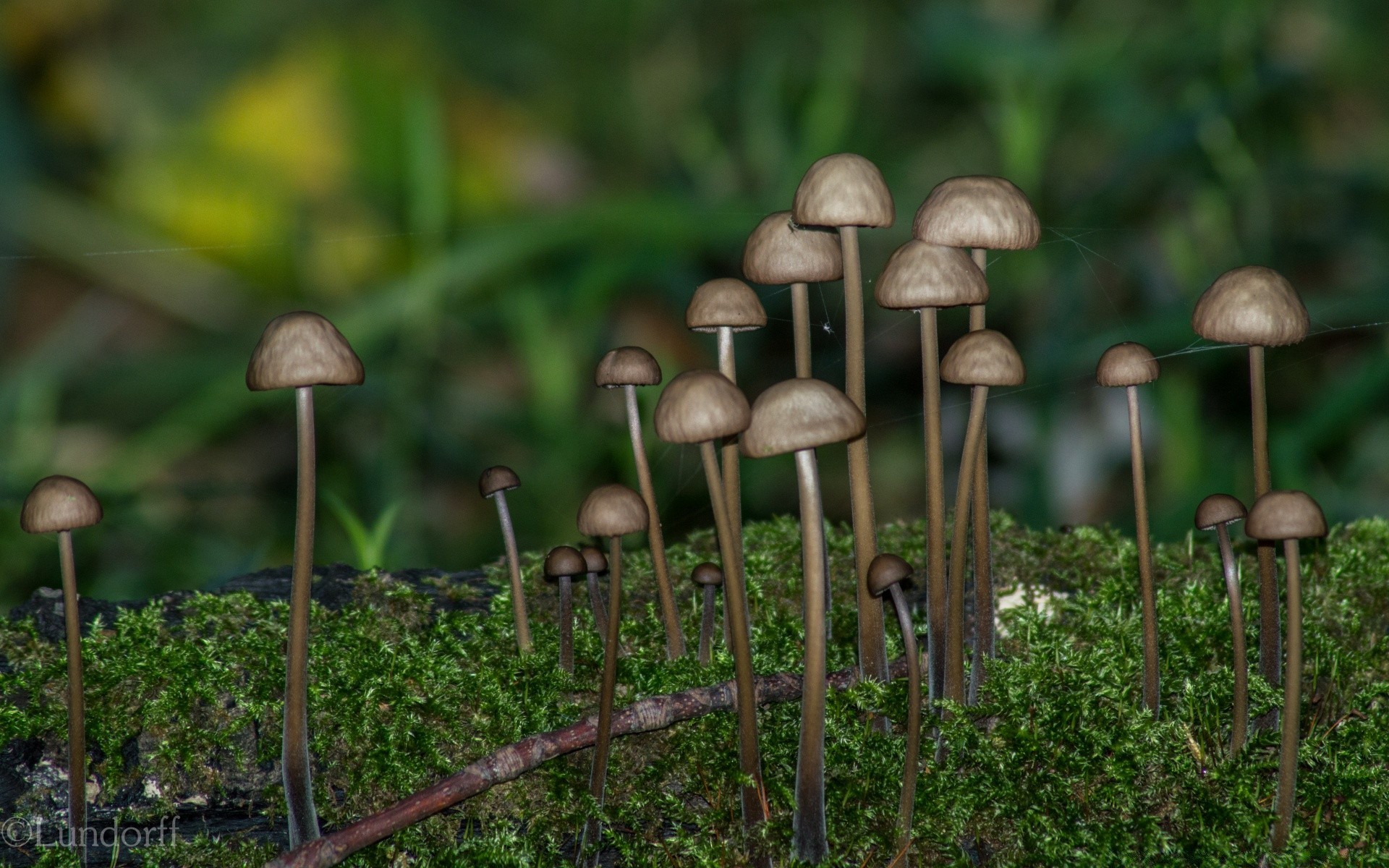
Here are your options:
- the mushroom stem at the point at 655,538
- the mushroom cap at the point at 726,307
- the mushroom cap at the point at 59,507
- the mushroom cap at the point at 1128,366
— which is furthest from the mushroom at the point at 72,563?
the mushroom cap at the point at 1128,366

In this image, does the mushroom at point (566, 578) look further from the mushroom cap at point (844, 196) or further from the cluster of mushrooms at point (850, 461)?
the mushroom cap at point (844, 196)

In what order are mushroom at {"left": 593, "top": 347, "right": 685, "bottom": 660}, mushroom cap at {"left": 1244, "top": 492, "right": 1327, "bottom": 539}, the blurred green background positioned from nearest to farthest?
mushroom cap at {"left": 1244, "top": 492, "right": 1327, "bottom": 539}
mushroom at {"left": 593, "top": 347, "right": 685, "bottom": 660}
the blurred green background

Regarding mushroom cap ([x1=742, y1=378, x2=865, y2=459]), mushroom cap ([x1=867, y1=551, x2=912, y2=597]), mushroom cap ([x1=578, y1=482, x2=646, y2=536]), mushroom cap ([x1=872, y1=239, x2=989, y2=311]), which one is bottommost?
mushroom cap ([x1=867, y1=551, x2=912, y2=597])

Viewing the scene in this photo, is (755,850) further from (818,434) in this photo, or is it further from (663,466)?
(663,466)

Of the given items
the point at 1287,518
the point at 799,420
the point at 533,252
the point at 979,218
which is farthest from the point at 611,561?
the point at 533,252

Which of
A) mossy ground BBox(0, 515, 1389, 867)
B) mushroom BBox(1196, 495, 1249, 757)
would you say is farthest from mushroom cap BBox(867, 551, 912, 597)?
mushroom BBox(1196, 495, 1249, 757)

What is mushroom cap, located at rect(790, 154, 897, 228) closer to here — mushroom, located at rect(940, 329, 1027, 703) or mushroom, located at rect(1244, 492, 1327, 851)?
mushroom, located at rect(940, 329, 1027, 703)

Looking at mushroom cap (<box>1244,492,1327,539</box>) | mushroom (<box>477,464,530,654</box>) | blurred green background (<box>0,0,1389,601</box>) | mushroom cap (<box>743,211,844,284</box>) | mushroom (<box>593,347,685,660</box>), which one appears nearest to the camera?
mushroom cap (<box>1244,492,1327,539</box>)
